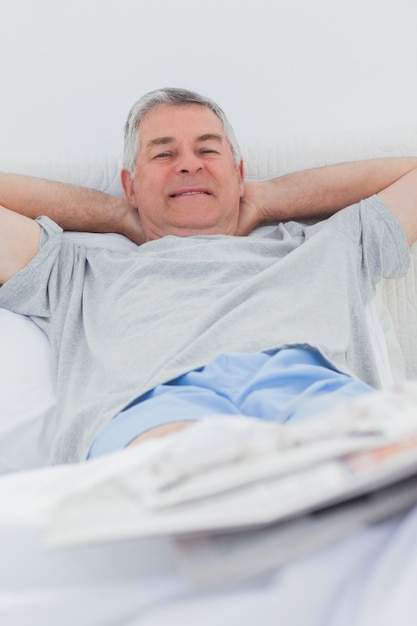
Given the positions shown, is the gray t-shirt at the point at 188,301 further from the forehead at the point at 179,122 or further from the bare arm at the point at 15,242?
the forehead at the point at 179,122

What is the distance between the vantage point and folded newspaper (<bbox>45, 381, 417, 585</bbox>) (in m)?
0.58

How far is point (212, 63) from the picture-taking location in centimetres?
215

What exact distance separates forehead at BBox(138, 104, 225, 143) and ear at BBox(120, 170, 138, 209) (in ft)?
0.30

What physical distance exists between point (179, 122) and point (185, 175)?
126 mm

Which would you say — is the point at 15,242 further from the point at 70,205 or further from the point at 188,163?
the point at 188,163

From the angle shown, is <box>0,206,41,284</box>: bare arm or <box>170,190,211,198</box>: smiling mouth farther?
<box>170,190,211,198</box>: smiling mouth

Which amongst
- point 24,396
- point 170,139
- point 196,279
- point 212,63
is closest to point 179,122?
point 170,139

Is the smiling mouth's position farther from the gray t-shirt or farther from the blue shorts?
the blue shorts

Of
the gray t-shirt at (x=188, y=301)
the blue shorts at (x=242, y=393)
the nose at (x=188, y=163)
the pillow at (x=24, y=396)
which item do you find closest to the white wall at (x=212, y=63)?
the nose at (x=188, y=163)

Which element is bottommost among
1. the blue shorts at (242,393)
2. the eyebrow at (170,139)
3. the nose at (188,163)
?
the blue shorts at (242,393)

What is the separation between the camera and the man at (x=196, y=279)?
3.91ft

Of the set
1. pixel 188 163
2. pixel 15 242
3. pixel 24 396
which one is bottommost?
pixel 24 396

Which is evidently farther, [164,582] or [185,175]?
[185,175]

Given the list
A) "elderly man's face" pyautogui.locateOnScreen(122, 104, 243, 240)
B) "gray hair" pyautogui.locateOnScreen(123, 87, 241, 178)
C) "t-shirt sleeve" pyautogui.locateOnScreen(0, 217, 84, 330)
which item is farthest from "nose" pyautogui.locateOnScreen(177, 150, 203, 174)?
"t-shirt sleeve" pyautogui.locateOnScreen(0, 217, 84, 330)
